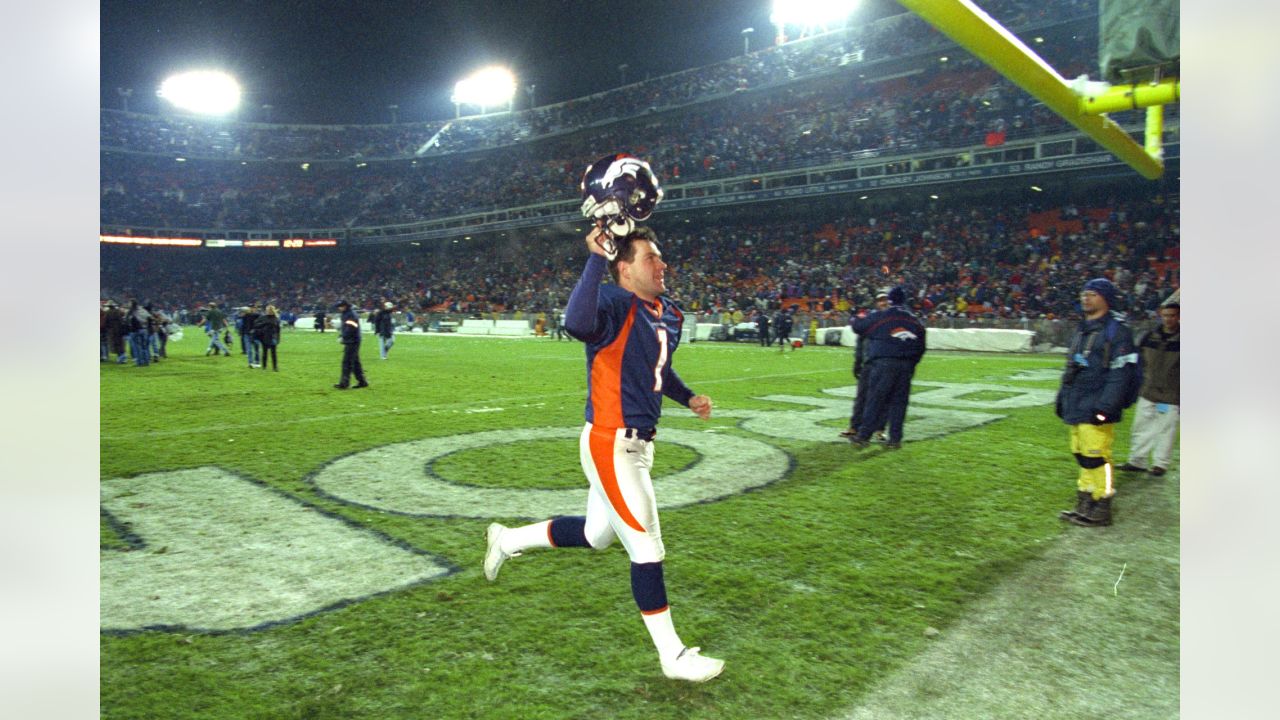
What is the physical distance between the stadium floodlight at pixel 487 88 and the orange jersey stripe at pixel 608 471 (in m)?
60.6

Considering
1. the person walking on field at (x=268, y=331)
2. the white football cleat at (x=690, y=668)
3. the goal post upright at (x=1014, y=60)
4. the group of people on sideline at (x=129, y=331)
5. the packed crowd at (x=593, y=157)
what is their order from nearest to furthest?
the white football cleat at (x=690, y=668)
the goal post upright at (x=1014, y=60)
the person walking on field at (x=268, y=331)
the group of people on sideline at (x=129, y=331)
the packed crowd at (x=593, y=157)

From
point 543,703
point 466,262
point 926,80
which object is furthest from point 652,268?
point 466,262

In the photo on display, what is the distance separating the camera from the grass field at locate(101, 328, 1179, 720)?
9.82 feet

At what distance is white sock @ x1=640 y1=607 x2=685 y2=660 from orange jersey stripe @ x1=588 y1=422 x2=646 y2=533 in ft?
1.18

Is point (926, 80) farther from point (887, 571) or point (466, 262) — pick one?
point (887, 571)

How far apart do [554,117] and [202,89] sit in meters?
28.6

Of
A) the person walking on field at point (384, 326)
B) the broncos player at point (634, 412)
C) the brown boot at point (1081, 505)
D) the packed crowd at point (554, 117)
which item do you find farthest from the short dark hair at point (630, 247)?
the packed crowd at point (554, 117)

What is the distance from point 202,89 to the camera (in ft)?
197

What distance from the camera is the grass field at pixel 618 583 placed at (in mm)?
2994

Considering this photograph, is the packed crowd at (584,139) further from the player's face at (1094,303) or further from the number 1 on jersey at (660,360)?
the number 1 on jersey at (660,360)

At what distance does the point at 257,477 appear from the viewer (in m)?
6.62

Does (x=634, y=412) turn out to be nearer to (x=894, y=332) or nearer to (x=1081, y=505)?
(x=1081, y=505)

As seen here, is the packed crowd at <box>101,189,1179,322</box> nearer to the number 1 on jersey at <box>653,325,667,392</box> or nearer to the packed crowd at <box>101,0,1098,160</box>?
the packed crowd at <box>101,0,1098,160</box>

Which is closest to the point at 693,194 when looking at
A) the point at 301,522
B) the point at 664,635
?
the point at 301,522
